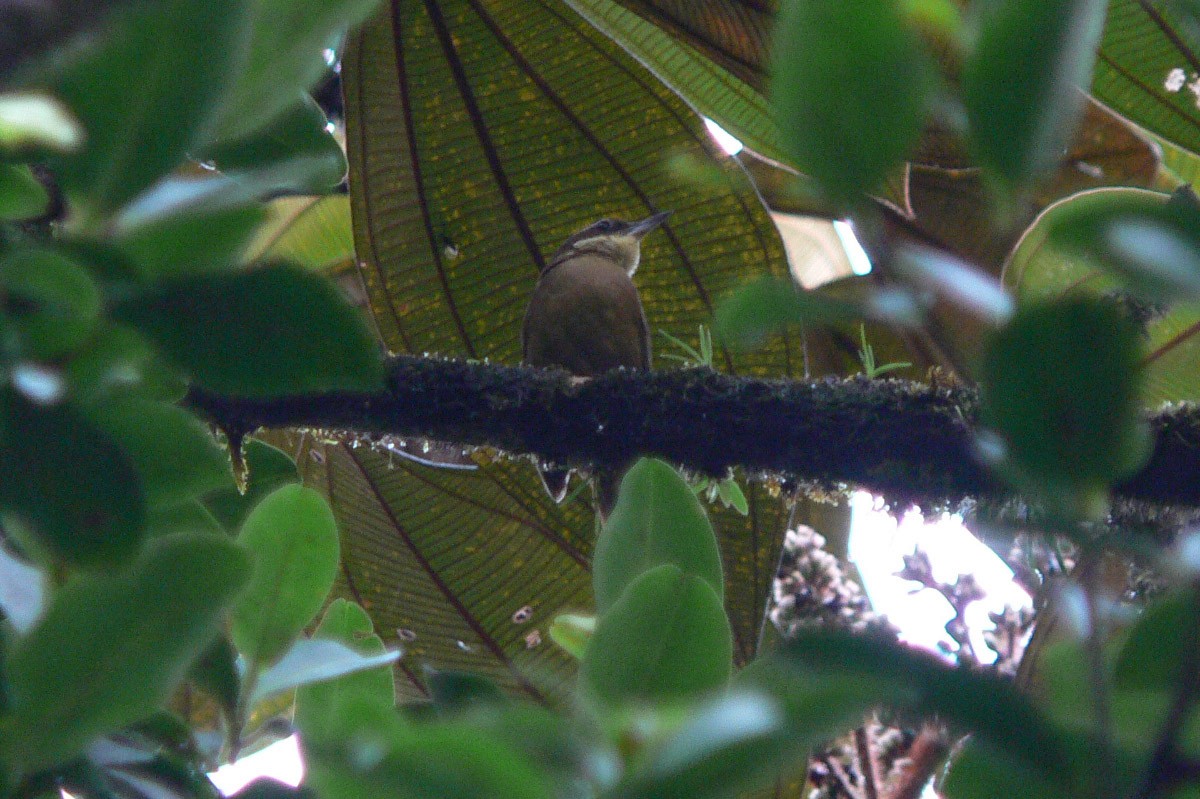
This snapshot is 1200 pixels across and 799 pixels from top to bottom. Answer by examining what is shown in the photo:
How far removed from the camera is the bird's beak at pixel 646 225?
8.86 ft

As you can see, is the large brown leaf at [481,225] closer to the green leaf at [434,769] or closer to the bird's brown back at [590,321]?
the bird's brown back at [590,321]

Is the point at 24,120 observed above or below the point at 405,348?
above

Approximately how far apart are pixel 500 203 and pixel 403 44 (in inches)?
14.8

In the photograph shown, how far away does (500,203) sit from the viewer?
2.71 m

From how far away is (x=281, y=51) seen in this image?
0.71 metres

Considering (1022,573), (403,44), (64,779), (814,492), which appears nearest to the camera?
(64,779)

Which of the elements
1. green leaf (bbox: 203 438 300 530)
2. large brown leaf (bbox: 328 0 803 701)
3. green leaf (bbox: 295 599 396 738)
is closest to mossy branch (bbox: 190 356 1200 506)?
green leaf (bbox: 203 438 300 530)

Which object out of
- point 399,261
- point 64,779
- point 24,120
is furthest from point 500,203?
point 24,120

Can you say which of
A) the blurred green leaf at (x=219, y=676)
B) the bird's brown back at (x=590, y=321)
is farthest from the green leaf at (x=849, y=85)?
the bird's brown back at (x=590, y=321)

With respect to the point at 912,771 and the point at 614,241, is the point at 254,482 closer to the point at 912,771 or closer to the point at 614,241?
the point at 912,771

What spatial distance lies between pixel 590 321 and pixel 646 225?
1.95ft

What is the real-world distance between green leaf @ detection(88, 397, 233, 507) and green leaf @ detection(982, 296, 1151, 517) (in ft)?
1.52

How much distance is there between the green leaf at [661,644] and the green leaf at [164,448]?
0.91 ft

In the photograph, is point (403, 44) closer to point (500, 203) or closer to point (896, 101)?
point (500, 203)
